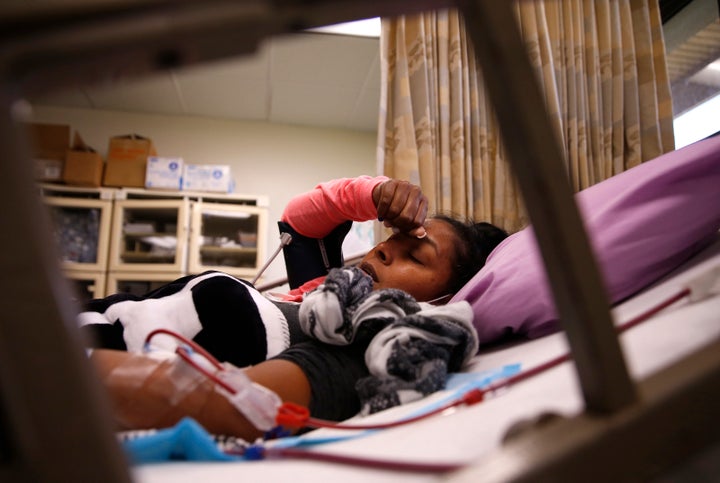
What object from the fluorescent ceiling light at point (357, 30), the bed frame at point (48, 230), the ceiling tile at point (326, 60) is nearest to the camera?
the bed frame at point (48, 230)

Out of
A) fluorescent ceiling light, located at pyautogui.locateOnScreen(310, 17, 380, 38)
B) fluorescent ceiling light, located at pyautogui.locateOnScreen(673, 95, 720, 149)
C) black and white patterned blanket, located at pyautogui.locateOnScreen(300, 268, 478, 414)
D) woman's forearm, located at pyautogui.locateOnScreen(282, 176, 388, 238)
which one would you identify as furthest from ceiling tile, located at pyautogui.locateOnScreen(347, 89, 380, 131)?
black and white patterned blanket, located at pyautogui.locateOnScreen(300, 268, 478, 414)

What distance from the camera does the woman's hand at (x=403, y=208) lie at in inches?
39.7

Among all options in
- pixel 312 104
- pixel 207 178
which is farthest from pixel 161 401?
pixel 312 104

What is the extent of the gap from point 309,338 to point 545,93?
1.37m

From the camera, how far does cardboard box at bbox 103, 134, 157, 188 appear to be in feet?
11.0

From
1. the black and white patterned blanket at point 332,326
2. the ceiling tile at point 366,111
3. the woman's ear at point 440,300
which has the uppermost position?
the ceiling tile at point 366,111

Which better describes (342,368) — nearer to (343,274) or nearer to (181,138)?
(343,274)

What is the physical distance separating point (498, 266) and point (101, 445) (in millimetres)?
737

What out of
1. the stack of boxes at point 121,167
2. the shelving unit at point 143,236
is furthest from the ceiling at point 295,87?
the shelving unit at point 143,236

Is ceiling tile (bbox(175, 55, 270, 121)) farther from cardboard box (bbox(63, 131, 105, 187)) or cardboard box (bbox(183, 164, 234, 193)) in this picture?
cardboard box (bbox(63, 131, 105, 187))

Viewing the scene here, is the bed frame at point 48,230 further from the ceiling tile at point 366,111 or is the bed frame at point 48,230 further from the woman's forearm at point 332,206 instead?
the ceiling tile at point 366,111

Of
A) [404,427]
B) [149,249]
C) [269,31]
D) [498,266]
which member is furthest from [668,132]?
[149,249]

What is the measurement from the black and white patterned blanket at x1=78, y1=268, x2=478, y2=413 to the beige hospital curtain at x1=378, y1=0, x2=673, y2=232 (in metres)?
0.95

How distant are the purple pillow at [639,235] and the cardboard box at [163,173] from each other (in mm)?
3098
